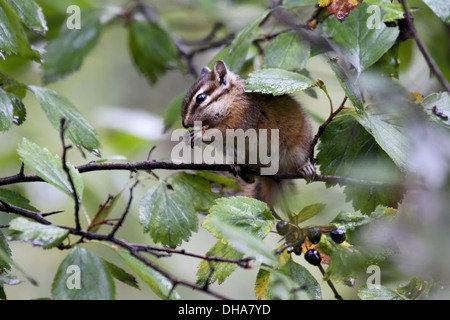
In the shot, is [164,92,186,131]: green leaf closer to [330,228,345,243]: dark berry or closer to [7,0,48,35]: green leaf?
[7,0,48,35]: green leaf

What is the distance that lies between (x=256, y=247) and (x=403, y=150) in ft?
1.74

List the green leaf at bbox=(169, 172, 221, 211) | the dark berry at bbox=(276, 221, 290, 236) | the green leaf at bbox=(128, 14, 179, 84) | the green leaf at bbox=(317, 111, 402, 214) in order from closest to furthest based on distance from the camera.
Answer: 1. the dark berry at bbox=(276, 221, 290, 236)
2. the green leaf at bbox=(317, 111, 402, 214)
3. the green leaf at bbox=(169, 172, 221, 211)
4. the green leaf at bbox=(128, 14, 179, 84)

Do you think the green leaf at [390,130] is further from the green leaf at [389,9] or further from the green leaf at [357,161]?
the green leaf at [389,9]

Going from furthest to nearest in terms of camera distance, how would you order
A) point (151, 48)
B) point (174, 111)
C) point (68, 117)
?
point (151, 48) → point (174, 111) → point (68, 117)

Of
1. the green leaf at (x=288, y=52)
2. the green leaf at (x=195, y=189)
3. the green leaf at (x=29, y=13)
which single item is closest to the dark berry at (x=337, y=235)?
the green leaf at (x=195, y=189)

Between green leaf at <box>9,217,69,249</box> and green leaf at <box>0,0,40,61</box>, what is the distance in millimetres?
478

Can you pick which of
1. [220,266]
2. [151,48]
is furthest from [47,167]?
[151,48]

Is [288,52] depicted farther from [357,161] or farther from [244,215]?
[244,215]

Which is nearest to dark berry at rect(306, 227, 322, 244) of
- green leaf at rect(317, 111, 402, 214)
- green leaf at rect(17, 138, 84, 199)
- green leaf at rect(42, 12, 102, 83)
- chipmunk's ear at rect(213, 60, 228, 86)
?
green leaf at rect(317, 111, 402, 214)

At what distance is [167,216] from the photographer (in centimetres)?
135

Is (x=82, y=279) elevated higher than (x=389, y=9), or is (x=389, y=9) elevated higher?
(x=389, y=9)

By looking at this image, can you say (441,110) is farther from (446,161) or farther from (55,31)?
(55,31)

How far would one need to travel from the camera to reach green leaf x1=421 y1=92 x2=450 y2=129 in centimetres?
134

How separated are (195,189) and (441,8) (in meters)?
0.85
